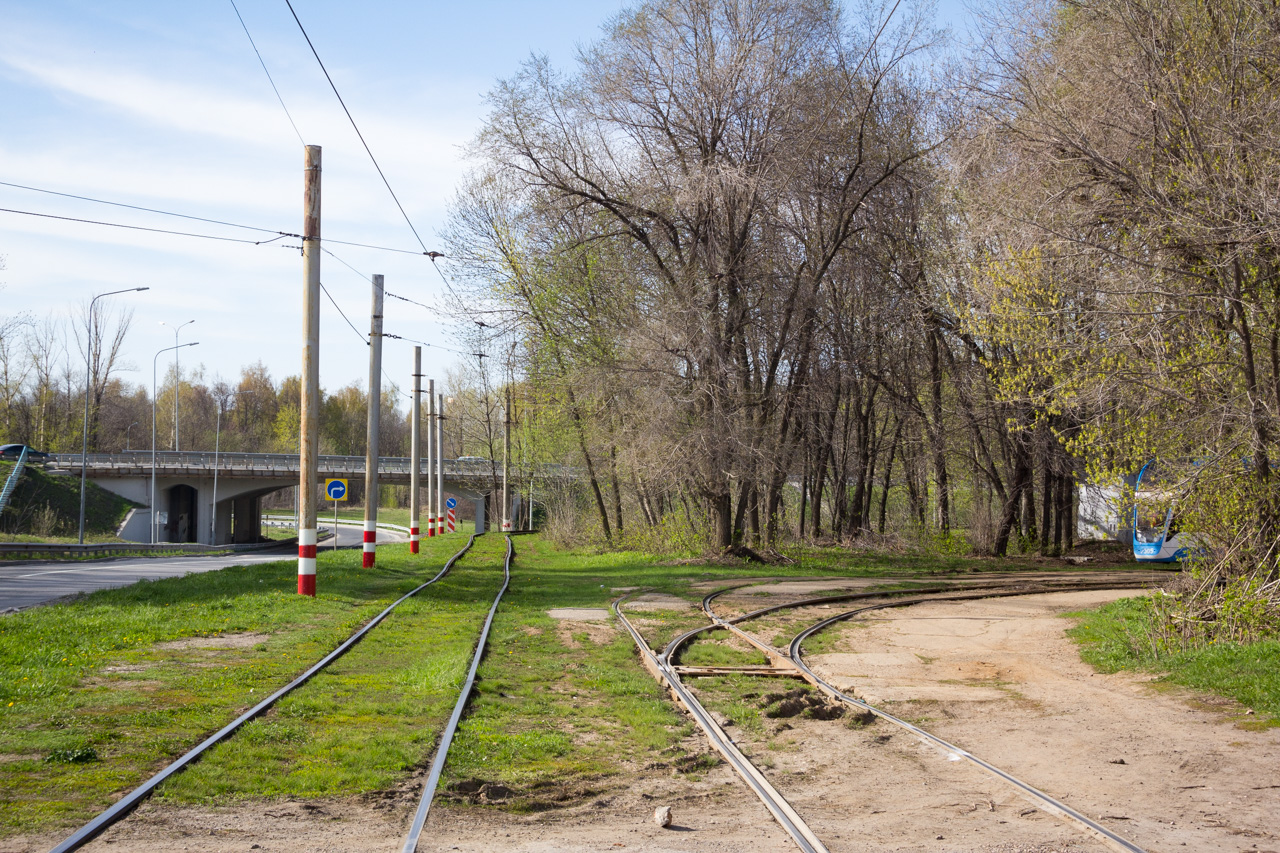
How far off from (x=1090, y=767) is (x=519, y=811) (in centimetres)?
412

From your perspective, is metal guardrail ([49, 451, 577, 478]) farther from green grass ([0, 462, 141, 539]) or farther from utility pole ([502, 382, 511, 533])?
utility pole ([502, 382, 511, 533])

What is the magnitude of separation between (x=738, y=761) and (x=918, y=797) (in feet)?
4.28

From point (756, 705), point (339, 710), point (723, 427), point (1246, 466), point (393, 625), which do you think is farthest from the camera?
point (723, 427)

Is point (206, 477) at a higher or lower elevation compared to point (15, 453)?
lower

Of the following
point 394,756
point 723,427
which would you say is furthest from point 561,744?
point 723,427

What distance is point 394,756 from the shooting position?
6.91m

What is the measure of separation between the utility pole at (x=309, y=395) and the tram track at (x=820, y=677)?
5606 millimetres

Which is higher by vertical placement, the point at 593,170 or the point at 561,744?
the point at 593,170

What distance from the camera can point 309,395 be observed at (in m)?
17.6

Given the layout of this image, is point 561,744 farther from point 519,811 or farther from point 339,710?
point 339,710

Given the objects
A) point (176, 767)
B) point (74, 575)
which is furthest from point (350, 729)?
point (74, 575)

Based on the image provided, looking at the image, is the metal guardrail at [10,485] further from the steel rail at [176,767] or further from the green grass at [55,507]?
the steel rail at [176,767]

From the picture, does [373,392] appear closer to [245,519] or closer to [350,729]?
[350,729]

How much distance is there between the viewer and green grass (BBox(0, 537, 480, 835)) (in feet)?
20.1
